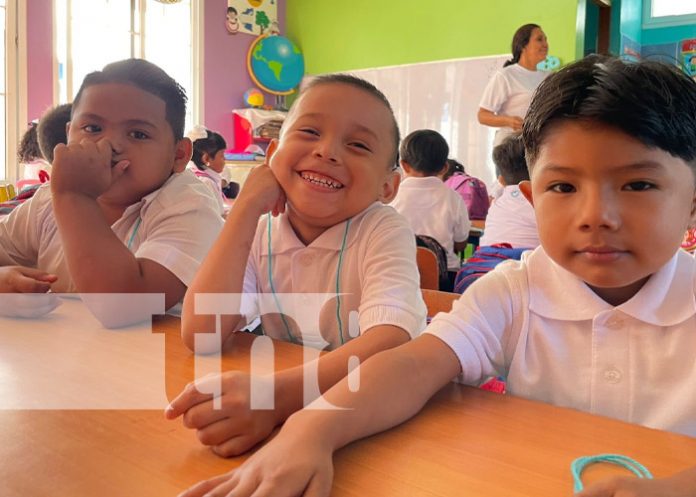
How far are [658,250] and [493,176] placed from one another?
18.1 feet

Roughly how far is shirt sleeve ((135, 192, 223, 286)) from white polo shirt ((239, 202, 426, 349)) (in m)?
0.11

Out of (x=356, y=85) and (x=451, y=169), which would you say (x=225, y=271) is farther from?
(x=451, y=169)

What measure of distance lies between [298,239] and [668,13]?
5.75 meters

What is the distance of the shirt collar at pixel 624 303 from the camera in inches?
30.0

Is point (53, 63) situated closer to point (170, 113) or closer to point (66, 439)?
point (170, 113)

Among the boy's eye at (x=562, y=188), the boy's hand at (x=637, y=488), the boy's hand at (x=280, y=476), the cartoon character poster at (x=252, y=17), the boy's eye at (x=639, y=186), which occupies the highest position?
the cartoon character poster at (x=252, y=17)

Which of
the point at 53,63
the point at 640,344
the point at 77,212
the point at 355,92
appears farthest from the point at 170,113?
the point at 53,63

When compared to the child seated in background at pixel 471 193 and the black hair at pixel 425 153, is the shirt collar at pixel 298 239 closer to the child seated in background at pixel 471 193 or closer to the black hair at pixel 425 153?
the black hair at pixel 425 153

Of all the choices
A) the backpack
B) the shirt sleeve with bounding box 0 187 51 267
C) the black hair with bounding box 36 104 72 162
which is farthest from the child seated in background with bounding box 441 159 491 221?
the shirt sleeve with bounding box 0 187 51 267

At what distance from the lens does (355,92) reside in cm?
110

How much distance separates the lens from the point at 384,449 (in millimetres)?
545

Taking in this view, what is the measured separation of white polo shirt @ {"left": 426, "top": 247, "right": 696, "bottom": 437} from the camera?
75cm

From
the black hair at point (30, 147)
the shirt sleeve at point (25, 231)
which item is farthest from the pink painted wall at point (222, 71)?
the shirt sleeve at point (25, 231)

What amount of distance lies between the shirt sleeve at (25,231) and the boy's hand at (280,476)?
118 centimetres
